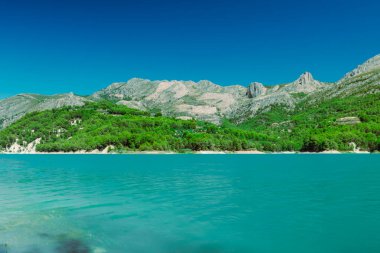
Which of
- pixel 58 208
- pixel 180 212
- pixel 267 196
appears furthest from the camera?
pixel 267 196

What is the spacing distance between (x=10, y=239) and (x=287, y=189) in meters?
34.0

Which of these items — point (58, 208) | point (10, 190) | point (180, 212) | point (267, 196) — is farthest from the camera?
point (10, 190)

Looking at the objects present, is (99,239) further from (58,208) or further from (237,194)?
(237,194)

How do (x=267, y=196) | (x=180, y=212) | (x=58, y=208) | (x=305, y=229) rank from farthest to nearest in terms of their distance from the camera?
(x=267, y=196) < (x=58, y=208) < (x=180, y=212) < (x=305, y=229)

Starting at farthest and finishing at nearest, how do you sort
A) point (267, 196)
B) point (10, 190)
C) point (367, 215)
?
point (10, 190) < point (267, 196) < point (367, 215)

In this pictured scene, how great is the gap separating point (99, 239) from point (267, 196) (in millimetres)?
23348

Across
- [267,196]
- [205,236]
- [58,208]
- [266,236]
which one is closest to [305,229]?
[266,236]

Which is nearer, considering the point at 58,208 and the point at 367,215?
the point at 367,215

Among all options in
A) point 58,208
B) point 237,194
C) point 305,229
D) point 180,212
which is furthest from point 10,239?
point 237,194

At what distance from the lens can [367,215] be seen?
2900cm

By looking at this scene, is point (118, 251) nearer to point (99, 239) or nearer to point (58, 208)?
point (99, 239)

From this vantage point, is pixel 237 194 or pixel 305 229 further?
pixel 237 194

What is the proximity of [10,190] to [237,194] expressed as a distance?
29.3 metres

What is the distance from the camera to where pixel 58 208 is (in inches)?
1314
